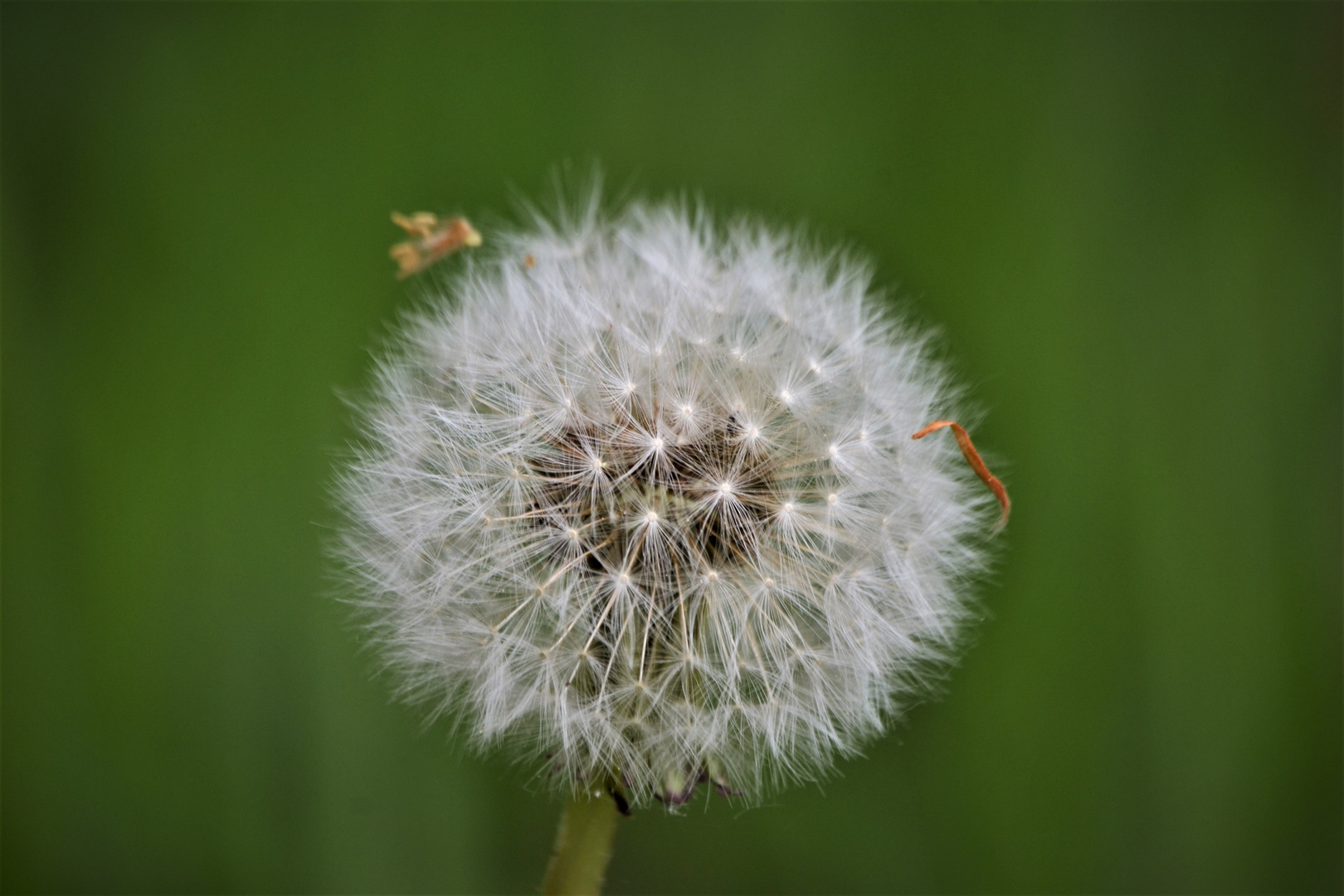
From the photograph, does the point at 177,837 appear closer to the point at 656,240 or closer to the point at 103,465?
the point at 103,465

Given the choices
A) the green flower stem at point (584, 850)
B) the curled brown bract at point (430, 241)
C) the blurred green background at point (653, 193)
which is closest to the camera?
the green flower stem at point (584, 850)

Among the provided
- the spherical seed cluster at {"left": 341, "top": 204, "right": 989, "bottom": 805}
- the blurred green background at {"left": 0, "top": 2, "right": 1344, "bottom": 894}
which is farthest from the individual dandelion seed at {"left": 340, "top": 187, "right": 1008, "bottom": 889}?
the blurred green background at {"left": 0, "top": 2, "right": 1344, "bottom": 894}

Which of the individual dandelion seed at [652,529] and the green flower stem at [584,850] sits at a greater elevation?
the individual dandelion seed at [652,529]

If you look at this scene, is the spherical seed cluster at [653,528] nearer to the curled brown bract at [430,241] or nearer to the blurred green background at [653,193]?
the curled brown bract at [430,241]

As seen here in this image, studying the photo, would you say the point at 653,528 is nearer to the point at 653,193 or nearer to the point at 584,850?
the point at 584,850

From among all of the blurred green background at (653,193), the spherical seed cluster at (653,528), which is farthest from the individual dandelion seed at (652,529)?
the blurred green background at (653,193)

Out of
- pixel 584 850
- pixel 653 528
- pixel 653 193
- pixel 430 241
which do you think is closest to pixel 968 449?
pixel 653 528

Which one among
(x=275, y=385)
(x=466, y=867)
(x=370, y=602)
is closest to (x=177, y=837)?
(x=466, y=867)
